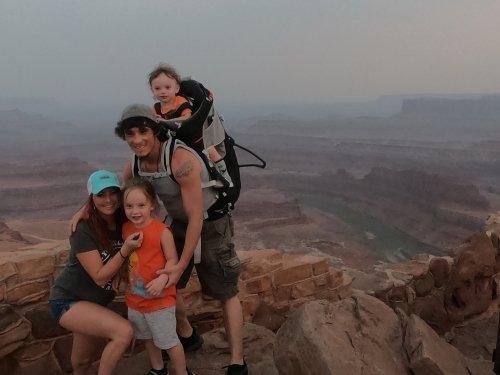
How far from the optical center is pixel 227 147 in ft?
8.33

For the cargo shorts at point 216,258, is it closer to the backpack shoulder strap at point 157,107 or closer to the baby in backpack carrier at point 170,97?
the baby in backpack carrier at point 170,97

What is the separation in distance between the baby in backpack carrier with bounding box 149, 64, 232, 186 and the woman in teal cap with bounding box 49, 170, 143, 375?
1.61 feet

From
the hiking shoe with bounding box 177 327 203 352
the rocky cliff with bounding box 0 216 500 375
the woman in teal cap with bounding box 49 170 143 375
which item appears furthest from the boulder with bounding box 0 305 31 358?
the hiking shoe with bounding box 177 327 203 352

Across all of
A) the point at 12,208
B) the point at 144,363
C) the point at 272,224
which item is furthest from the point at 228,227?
the point at 12,208

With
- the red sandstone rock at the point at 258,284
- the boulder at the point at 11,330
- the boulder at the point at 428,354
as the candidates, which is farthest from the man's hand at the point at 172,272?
the red sandstone rock at the point at 258,284

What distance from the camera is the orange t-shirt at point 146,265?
225cm

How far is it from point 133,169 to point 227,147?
0.55 m

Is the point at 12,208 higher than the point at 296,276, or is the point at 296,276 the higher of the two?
the point at 296,276

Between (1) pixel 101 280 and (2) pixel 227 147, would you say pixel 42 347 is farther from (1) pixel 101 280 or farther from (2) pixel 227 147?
(2) pixel 227 147

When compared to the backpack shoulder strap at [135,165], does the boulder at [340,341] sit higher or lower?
lower

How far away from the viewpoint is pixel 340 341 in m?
2.37

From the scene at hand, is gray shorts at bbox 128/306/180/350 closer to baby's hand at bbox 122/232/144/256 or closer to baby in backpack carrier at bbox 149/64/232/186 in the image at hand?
baby's hand at bbox 122/232/144/256

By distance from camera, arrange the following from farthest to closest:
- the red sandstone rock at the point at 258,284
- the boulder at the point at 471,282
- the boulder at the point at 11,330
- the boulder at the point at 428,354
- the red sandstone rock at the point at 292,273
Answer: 1. the boulder at the point at 471,282
2. the red sandstone rock at the point at 292,273
3. the red sandstone rock at the point at 258,284
4. the boulder at the point at 11,330
5. the boulder at the point at 428,354

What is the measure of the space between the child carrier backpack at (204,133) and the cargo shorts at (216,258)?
0.40 ft
